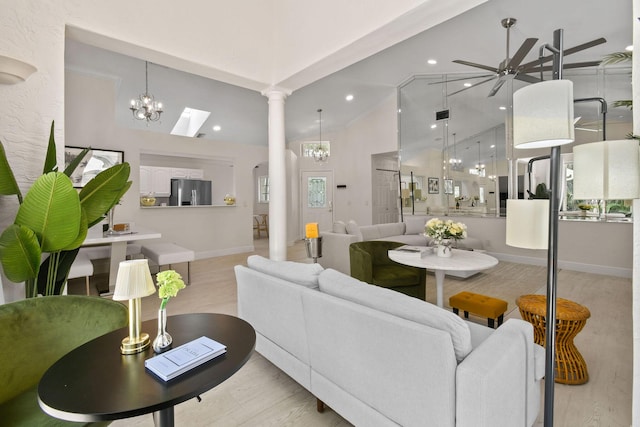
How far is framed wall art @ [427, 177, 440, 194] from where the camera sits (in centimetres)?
710

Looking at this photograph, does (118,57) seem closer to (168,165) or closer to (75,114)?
(75,114)

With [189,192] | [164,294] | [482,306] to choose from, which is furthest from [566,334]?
[189,192]

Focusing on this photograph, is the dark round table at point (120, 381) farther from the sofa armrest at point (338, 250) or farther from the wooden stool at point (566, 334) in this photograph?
the sofa armrest at point (338, 250)

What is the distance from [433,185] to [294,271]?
19.6 ft

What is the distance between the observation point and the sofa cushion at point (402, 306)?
1.28 meters

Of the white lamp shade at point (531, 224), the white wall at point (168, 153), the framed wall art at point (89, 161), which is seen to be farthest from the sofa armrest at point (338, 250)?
the framed wall art at point (89, 161)

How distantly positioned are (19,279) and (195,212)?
469 cm

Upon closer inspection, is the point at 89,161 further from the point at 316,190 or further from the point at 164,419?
the point at 316,190

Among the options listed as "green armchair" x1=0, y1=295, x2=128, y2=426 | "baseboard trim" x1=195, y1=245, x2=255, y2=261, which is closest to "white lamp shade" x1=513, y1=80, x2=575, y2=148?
"green armchair" x1=0, y1=295, x2=128, y2=426

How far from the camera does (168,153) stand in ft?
19.9

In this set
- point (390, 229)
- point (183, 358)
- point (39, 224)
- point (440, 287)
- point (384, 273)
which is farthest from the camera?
point (390, 229)

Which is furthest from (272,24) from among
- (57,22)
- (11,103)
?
(11,103)

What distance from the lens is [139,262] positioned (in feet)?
4.05

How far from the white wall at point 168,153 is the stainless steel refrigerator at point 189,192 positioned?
0.65 m
